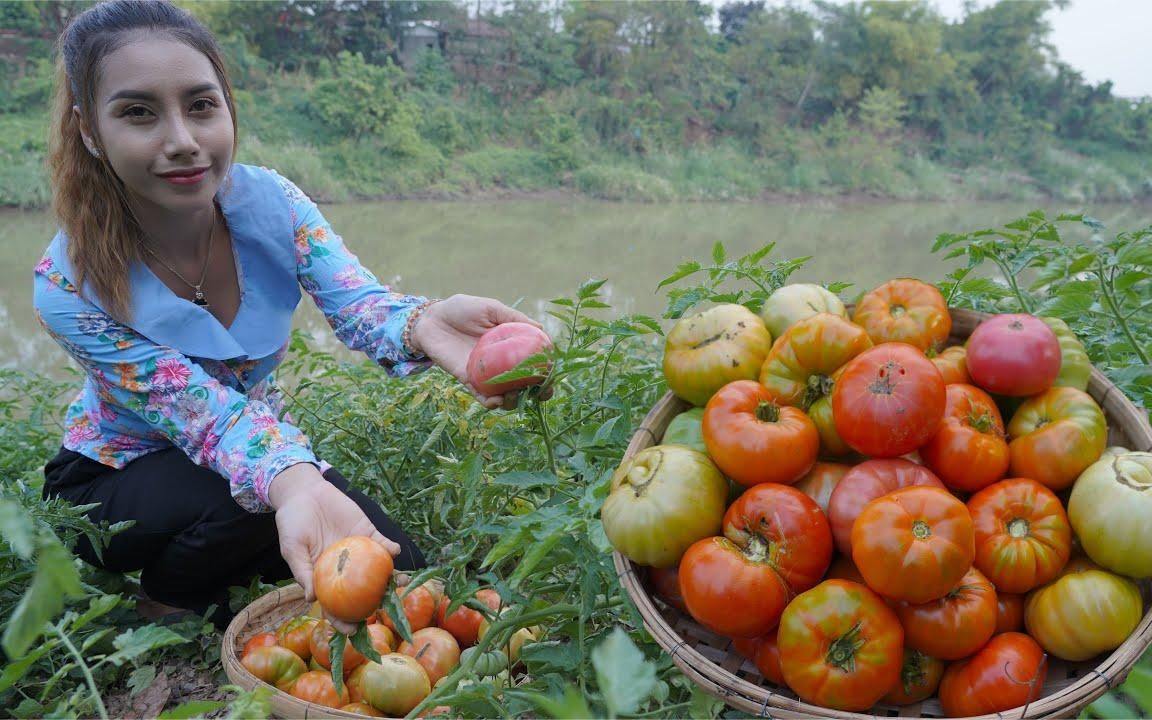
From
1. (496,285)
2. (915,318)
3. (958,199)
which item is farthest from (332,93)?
(915,318)

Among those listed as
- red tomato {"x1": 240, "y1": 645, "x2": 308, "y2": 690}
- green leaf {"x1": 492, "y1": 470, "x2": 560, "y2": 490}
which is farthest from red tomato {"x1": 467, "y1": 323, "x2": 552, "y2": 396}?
red tomato {"x1": 240, "y1": 645, "x2": 308, "y2": 690}

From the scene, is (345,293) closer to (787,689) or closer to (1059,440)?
(787,689)

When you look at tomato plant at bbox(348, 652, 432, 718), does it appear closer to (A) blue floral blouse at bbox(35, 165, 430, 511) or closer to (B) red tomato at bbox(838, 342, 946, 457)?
(A) blue floral blouse at bbox(35, 165, 430, 511)

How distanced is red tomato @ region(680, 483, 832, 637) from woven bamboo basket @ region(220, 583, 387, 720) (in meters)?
0.72

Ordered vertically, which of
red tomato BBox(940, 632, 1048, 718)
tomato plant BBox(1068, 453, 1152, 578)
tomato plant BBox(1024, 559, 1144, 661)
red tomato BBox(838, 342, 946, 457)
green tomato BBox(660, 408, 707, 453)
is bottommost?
red tomato BBox(940, 632, 1048, 718)

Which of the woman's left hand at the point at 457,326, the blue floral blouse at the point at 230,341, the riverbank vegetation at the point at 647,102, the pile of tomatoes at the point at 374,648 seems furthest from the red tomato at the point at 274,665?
the riverbank vegetation at the point at 647,102

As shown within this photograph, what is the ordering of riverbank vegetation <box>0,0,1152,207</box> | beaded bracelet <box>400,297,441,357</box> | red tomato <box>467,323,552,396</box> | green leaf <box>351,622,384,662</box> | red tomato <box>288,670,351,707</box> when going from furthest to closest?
riverbank vegetation <box>0,0,1152,207</box>, beaded bracelet <box>400,297,441,357</box>, red tomato <box>288,670,351,707</box>, red tomato <box>467,323,552,396</box>, green leaf <box>351,622,384,662</box>

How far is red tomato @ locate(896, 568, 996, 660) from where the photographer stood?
1.05 meters

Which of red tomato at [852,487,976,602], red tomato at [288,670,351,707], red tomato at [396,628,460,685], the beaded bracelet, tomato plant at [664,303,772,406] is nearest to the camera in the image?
red tomato at [852,487,976,602]

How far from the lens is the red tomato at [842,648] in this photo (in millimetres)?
1015

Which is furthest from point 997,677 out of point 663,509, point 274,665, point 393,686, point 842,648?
point 274,665

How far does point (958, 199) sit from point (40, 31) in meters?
16.0

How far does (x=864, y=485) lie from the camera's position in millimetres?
1116

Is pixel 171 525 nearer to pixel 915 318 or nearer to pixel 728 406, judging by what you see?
pixel 728 406
